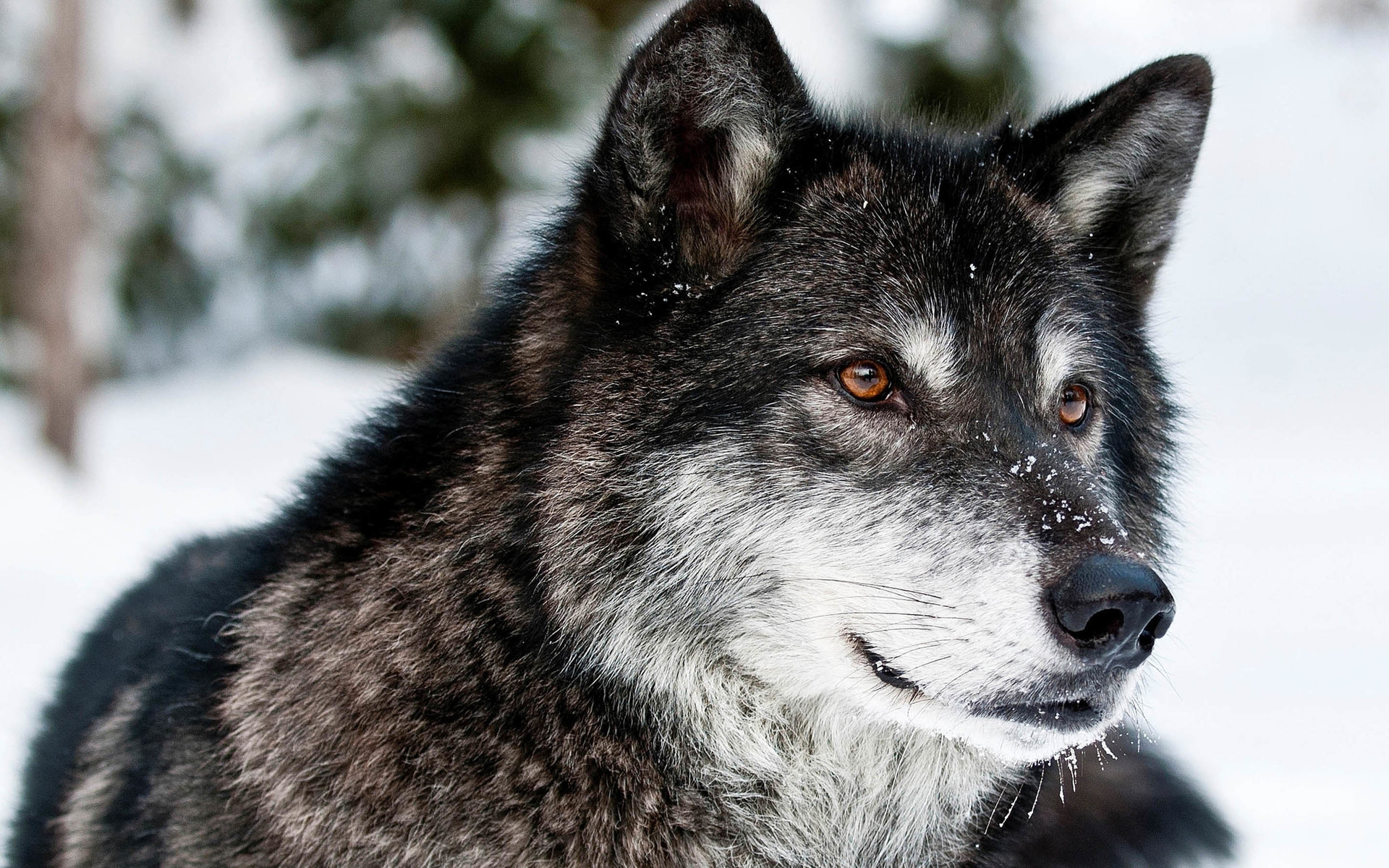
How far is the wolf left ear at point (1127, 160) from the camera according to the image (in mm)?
3037

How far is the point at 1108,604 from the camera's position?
7.33 feet

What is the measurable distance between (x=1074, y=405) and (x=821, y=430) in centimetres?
65

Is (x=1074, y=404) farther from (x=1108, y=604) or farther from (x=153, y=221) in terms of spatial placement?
(x=153, y=221)

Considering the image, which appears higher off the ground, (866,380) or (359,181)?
(866,380)

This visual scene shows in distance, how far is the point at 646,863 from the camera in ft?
8.36

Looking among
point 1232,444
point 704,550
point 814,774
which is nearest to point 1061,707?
point 814,774

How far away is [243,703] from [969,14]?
1819 centimetres

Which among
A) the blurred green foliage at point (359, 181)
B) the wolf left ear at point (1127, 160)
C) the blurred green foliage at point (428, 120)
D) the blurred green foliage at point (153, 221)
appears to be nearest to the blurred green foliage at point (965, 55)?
the blurred green foliage at point (359, 181)

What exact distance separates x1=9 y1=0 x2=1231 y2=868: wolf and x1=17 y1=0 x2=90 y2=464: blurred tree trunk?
891 cm

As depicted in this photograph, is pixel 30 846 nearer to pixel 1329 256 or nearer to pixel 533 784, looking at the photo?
pixel 533 784

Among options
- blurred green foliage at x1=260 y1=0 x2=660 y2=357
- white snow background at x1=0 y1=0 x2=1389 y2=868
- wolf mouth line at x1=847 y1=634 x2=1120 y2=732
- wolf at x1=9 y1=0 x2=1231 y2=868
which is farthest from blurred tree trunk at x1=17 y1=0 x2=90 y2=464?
wolf mouth line at x1=847 y1=634 x2=1120 y2=732

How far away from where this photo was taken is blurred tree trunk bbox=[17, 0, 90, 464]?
418 inches

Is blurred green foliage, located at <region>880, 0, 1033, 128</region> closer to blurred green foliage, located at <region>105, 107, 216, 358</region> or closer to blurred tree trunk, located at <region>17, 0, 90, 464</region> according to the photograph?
blurred green foliage, located at <region>105, 107, 216, 358</region>

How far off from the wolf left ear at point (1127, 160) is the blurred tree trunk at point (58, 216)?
963 centimetres
